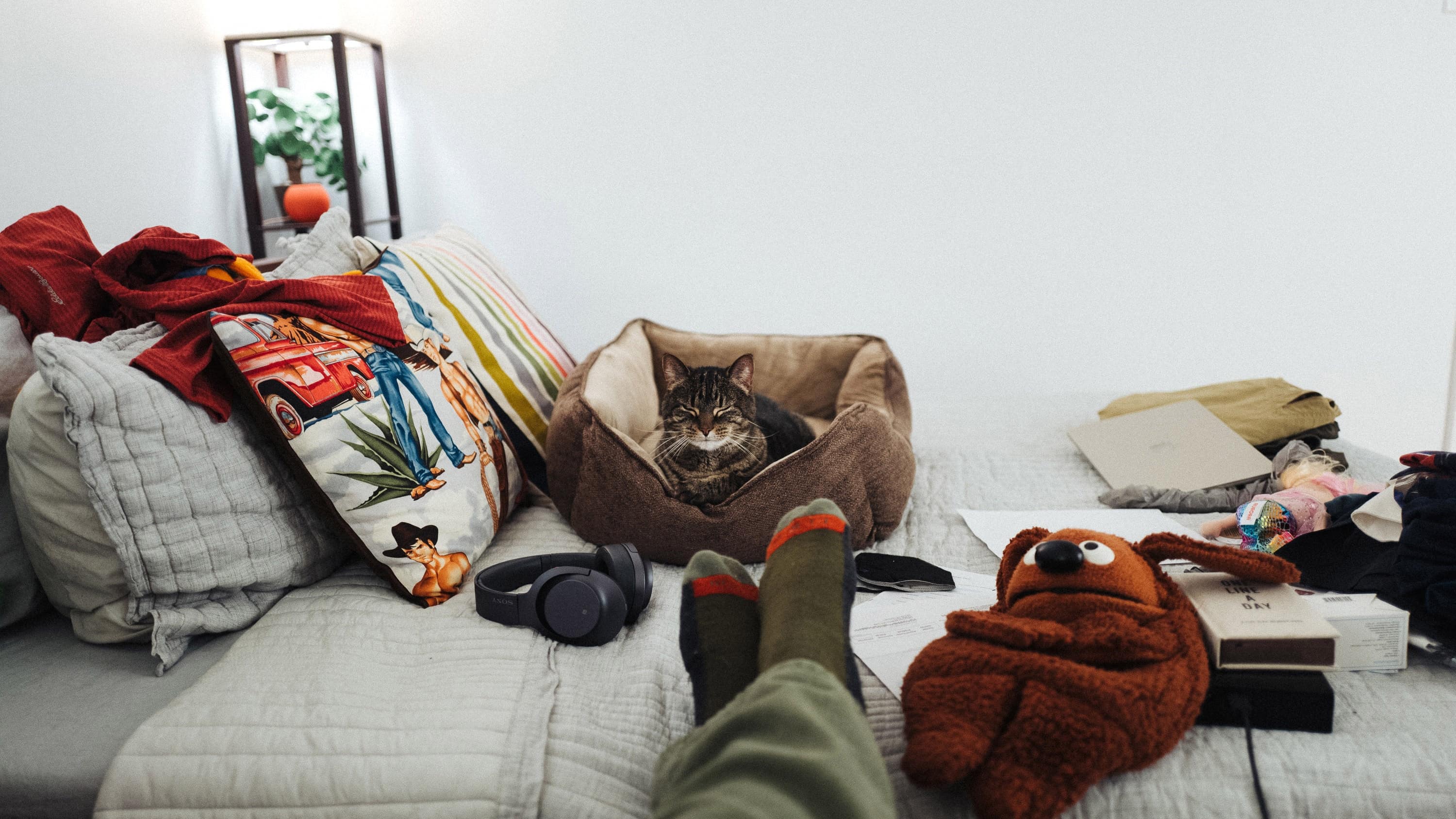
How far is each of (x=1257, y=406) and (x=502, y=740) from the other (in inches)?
58.7

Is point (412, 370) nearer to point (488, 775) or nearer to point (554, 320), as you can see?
point (488, 775)

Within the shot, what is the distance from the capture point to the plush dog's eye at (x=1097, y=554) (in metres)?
0.77

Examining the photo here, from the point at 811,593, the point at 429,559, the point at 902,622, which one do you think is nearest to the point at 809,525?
the point at 811,593

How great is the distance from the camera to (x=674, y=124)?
2.54m

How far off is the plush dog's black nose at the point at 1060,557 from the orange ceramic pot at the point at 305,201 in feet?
6.71

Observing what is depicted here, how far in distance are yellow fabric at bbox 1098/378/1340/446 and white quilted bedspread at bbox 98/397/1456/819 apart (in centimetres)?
70

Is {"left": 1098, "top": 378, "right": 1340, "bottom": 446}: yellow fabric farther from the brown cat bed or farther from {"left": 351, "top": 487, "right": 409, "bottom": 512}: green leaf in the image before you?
{"left": 351, "top": 487, "right": 409, "bottom": 512}: green leaf

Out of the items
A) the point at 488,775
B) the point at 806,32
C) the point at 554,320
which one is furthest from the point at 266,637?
the point at 806,32

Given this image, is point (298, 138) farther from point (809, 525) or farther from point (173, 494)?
point (809, 525)

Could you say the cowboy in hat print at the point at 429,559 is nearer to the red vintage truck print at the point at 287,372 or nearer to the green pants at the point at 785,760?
the red vintage truck print at the point at 287,372

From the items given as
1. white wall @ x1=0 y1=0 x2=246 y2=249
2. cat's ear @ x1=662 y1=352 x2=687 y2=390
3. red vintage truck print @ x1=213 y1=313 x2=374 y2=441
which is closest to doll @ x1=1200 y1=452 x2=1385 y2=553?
cat's ear @ x1=662 y1=352 x2=687 y2=390

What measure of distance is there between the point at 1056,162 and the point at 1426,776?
2.06m

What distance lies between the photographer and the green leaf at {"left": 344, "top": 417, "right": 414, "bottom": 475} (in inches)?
37.9

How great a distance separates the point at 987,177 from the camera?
246 cm
